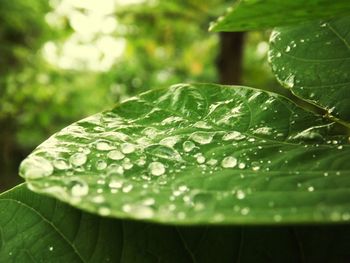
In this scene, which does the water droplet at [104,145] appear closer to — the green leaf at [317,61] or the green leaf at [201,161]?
the green leaf at [201,161]

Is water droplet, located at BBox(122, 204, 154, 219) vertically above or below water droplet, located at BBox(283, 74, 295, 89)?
below

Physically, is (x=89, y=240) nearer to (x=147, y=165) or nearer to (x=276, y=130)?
(x=147, y=165)

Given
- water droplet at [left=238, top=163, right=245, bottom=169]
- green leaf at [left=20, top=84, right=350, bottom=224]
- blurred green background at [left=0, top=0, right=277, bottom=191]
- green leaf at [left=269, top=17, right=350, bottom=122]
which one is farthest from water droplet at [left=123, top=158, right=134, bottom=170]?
blurred green background at [left=0, top=0, right=277, bottom=191]

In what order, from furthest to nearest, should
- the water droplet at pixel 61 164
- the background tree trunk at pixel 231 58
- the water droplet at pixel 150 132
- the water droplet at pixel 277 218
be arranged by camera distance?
the background tree trunk at pixel 231 58, the water droplet at pixel 150 132, the water droplet at pixel 61 164, the water droplet at pixel 277 218

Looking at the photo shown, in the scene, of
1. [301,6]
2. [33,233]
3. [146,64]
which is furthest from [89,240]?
[146,64]

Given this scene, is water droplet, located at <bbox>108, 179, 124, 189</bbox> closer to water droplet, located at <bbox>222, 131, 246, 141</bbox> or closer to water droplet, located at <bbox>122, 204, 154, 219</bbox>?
water droplet, located at <bbox>122, 204, 154, 219</bbox>

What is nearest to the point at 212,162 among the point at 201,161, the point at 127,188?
the point at 201,161

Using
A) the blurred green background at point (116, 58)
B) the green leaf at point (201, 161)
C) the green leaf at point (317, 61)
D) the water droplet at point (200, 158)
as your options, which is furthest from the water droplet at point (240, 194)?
the blurred green background at point (116, 58)

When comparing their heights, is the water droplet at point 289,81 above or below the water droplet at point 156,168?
above
